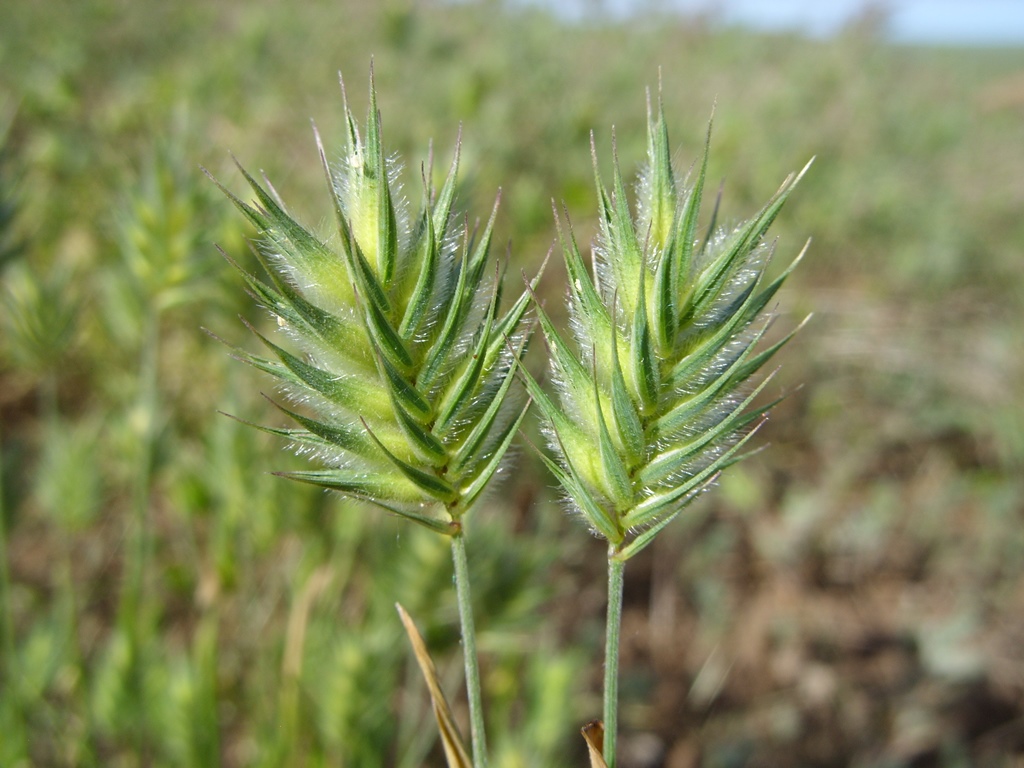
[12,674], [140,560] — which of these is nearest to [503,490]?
[140,560]

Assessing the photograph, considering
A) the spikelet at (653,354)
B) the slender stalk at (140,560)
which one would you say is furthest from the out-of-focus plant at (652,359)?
the slender stalk at (140,560)

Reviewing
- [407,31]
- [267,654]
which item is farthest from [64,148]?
[267,654]

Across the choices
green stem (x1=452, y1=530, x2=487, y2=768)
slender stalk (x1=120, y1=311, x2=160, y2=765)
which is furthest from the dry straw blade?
slender stalk (x1=120, y1=311, x2=160, y2=765)

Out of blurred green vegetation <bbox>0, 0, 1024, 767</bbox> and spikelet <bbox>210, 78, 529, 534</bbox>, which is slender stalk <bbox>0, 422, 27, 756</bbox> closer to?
blurred green vegetation <bbox>0, 0, 1024, 767</bbox>

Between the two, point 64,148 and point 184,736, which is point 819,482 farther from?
point 64,148

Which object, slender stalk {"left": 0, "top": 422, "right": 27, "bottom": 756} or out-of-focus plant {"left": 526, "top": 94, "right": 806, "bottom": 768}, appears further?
slender stalk {"left": 0, "top": 422, "right": 27, "bottom": 756}

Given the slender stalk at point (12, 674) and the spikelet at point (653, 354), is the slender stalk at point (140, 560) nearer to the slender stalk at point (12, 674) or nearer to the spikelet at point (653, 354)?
the slender stalk at point (12, 674)

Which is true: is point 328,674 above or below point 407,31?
below

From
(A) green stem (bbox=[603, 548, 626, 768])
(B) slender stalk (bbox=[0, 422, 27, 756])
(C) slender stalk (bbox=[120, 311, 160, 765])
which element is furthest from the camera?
(C) slender stalk (bbox=[120, 311, 160, 765])
